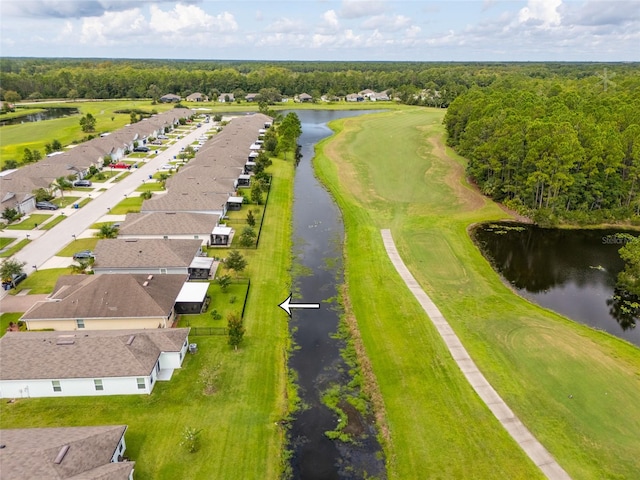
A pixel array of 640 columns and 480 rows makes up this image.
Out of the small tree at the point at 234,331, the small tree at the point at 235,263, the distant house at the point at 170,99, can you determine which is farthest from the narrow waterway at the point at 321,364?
the distant house at the point at 170,99

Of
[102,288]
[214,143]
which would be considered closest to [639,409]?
[102,288]

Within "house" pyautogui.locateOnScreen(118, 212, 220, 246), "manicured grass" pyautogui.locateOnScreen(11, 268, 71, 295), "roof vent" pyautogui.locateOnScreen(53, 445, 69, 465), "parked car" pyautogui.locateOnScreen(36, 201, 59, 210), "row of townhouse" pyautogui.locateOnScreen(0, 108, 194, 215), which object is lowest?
"manicured grass" pyautogui.locateOnScreen(11, 268, 71, 295)

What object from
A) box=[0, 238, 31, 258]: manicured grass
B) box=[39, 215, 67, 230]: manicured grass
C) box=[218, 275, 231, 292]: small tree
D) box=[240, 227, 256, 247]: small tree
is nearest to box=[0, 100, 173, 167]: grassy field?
box=[39, 215, 67, 230]: manicured grass

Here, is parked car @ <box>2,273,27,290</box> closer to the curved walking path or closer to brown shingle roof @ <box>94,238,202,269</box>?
brown shingle roof @ <box>94,238,202,269</box>

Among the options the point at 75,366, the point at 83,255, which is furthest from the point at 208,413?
the point at 83,255

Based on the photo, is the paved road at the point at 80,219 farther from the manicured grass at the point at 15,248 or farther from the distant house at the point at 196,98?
the distant house at the point at 196,98
